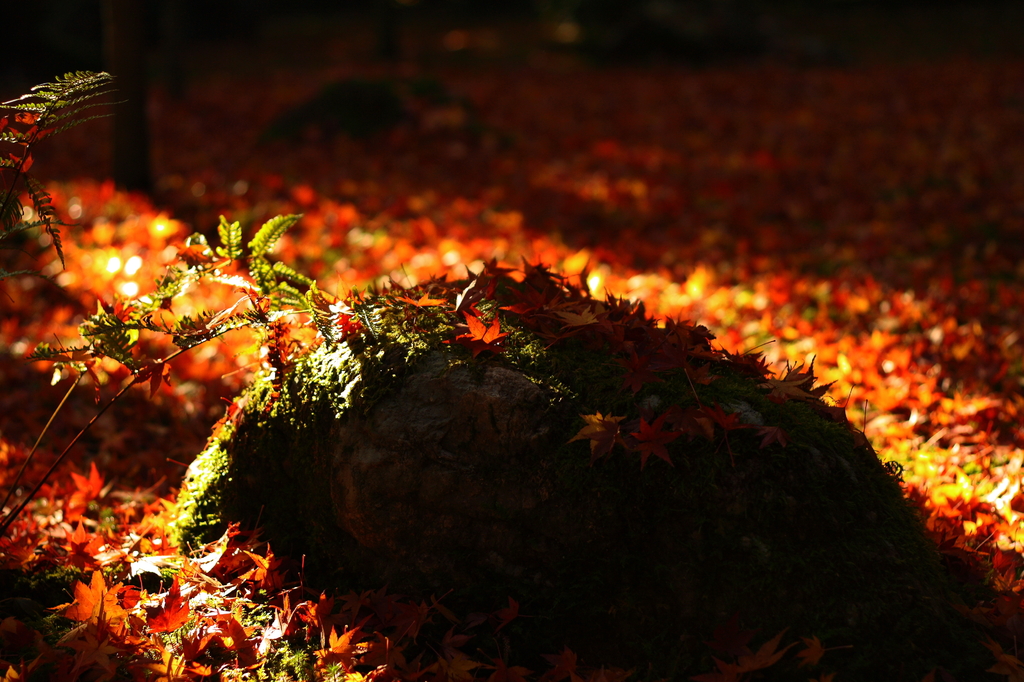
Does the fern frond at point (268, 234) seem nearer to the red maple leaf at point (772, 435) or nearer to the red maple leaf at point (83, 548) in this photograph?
the red maple leaf at point (83, 548)

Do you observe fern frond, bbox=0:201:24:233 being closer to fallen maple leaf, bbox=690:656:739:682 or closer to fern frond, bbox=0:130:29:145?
fern frond, bbox=0:130:29:145

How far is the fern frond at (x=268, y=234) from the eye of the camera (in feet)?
7.75

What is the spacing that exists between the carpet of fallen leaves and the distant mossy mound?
100mm

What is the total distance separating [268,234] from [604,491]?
131cm

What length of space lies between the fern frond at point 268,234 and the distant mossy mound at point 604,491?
25 centimetres

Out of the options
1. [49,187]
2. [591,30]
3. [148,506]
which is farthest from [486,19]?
[148,506]

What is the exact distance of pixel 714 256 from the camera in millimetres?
5480

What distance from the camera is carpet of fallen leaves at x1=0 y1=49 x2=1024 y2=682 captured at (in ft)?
7.00

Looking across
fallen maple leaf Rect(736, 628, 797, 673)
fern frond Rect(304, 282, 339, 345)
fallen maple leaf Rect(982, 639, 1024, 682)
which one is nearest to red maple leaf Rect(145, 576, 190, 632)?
fern frond Rect(304, 282, 339, 345)

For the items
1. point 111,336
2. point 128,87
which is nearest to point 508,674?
point 111,336

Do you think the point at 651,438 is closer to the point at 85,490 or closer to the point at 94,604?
the point at 94,604

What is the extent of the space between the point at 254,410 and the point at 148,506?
72cm

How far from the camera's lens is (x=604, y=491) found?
2.04 meters

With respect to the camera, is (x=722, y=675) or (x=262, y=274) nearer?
(x=722, y=675)
